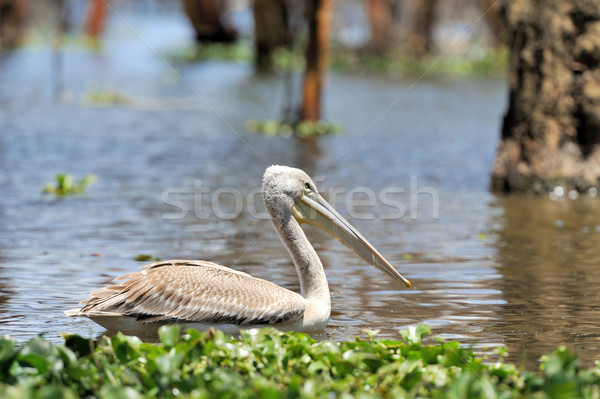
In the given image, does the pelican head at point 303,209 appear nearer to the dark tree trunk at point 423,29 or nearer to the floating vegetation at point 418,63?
the floating vegetation at point 418,63

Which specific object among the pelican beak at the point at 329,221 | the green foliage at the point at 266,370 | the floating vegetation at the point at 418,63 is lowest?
the green foliage at the point at 266,370

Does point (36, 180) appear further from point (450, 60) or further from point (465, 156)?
point (450, 60)

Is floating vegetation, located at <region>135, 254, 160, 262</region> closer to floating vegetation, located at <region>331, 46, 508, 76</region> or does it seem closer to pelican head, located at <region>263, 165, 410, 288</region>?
pelican head, located at <region>263, 165, 410, 288</region>

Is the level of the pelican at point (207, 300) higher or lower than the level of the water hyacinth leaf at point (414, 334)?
higher

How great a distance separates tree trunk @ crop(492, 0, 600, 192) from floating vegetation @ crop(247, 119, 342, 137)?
5.07 m

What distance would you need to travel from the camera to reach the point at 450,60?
33.2 m

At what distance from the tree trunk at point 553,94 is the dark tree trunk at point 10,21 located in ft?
97.8

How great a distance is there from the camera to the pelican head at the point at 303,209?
18.5 ft

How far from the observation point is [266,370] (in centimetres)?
438

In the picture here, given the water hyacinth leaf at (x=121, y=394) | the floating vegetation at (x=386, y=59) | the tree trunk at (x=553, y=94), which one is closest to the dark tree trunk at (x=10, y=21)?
the floating vegetation at (x=386, y=59)

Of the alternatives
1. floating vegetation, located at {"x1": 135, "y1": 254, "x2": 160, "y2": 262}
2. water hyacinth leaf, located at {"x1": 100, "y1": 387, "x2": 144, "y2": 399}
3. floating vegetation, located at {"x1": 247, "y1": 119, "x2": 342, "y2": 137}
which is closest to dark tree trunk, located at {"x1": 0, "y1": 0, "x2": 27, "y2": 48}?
floating vegetation, located at {"x1": 247, "y1": 119, "x2": 342, "y2": 137}

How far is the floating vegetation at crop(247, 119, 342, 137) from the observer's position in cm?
1534

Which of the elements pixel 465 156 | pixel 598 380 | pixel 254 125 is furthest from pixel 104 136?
pixel 598 380

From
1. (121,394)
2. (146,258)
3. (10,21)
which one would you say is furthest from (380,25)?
(121,394)
